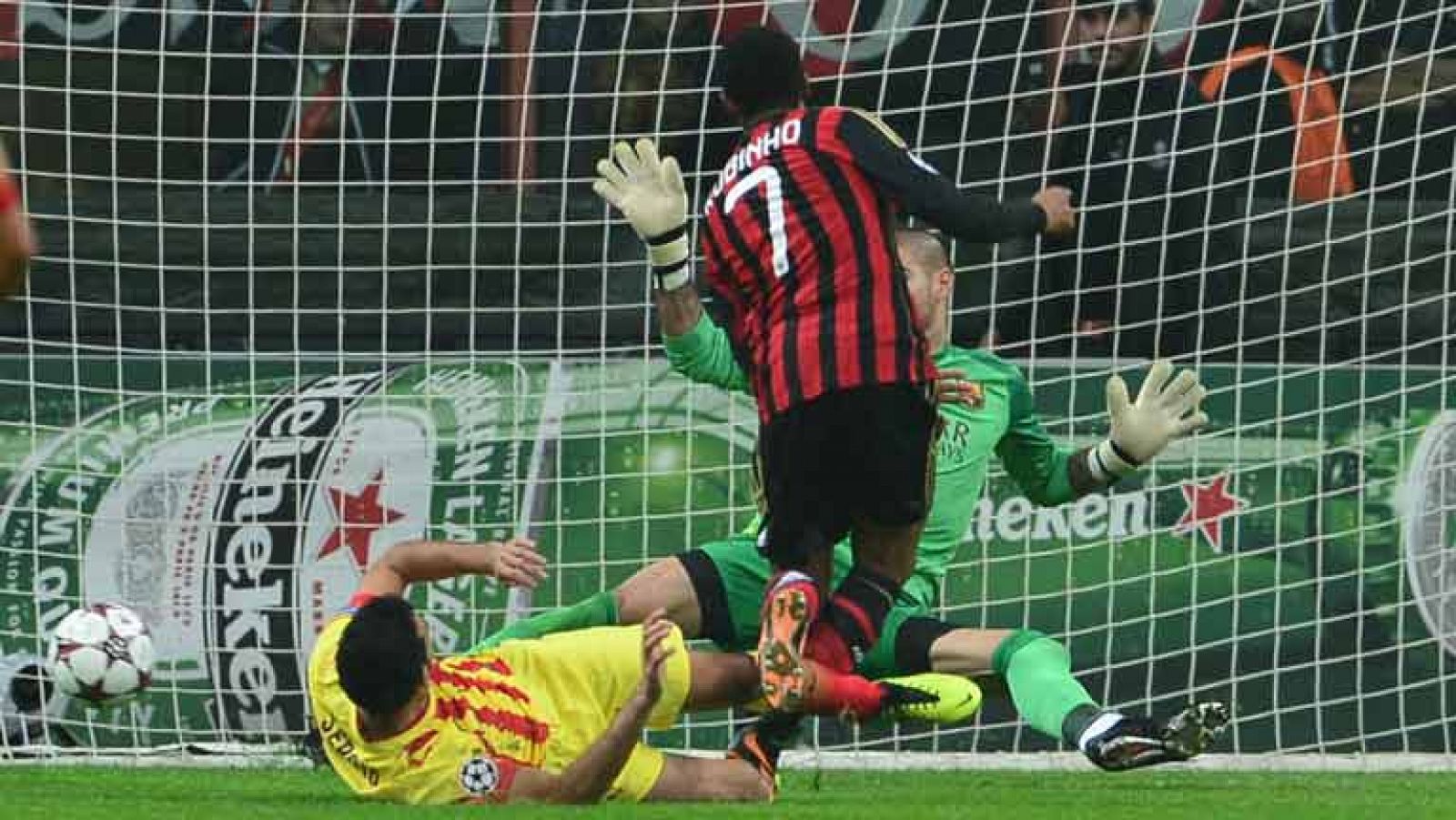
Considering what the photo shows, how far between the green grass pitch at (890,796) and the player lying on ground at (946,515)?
33 centimetres

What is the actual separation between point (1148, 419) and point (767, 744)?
4.94 feet

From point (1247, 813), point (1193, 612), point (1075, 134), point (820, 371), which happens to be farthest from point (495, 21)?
point (1247, 813)

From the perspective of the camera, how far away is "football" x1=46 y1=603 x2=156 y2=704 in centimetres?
901

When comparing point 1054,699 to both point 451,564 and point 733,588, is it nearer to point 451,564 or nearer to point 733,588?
point 733,588

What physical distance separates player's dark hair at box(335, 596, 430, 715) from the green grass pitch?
260 millimetres

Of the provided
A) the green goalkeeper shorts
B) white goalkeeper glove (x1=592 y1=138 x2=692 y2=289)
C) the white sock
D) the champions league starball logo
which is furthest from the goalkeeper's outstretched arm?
the champions league starball logo

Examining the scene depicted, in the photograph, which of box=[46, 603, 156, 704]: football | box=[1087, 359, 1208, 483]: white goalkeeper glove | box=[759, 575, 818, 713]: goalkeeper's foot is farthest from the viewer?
box=[46, 603, 156, 704]: football

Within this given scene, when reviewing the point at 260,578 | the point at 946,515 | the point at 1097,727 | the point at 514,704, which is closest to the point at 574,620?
the point at 514,704

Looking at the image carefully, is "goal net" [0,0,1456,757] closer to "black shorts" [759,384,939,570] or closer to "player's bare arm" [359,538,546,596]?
"player's bare arm" [359,538,546,596]

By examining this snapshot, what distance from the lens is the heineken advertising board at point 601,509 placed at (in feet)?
34.3

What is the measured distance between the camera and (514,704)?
7.18 m

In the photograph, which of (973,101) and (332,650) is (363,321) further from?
(332,650)

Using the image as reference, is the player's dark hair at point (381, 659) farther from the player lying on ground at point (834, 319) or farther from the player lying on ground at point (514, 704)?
the player lying on ground at point (834, 319)

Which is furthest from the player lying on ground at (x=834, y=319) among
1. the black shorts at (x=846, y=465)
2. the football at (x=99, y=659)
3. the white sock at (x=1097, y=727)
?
the football at (x=99, y=659)
